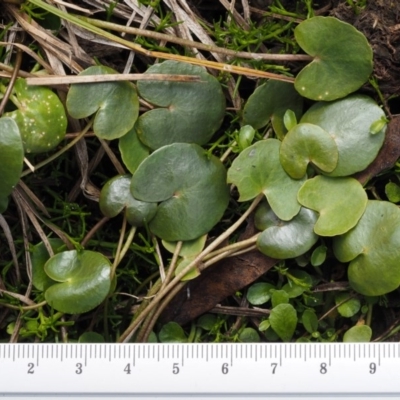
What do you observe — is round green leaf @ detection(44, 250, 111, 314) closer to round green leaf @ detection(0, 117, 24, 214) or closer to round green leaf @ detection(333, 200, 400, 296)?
round green leaf @ detection(0, 117, 24, 214)

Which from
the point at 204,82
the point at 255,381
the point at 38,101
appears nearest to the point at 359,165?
the point at 204,82

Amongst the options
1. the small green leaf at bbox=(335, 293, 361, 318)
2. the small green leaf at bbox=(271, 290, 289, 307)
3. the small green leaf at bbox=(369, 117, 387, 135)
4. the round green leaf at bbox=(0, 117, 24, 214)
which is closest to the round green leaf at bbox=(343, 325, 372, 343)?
the small green leaf at bbox=(335, 293, 361, 318)

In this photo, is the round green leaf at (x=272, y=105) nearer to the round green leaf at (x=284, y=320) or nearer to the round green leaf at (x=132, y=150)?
the round green leaf at (x=132, y=150)

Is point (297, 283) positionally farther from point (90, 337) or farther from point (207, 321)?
point (90, 337)

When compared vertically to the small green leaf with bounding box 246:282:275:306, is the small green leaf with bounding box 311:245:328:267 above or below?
above

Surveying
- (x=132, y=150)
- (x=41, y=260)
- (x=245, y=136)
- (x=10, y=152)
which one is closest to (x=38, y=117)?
(x=10, y=152)
